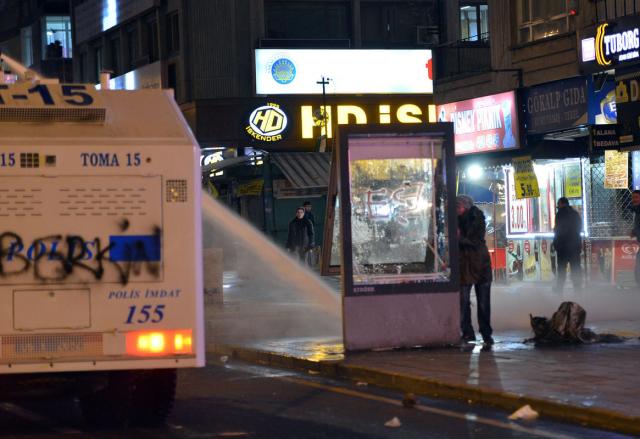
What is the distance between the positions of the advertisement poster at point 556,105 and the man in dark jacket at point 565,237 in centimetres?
186

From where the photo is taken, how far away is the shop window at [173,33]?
47953mm

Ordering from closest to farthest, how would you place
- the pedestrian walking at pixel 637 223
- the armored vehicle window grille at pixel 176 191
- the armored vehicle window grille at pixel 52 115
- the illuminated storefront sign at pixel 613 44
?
the armored vehicle window grille at pixel 176 191 < the armored vehicle window grille at pixel 52 115 < the illuminated storefront sign at pixel 613 44 < the pedestrian walking at pixel 637 223

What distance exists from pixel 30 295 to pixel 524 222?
17.9 metres

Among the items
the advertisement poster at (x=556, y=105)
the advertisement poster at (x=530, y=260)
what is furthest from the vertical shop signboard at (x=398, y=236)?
the advertisement poster at (x=530, y=260)

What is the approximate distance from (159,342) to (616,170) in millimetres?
14315

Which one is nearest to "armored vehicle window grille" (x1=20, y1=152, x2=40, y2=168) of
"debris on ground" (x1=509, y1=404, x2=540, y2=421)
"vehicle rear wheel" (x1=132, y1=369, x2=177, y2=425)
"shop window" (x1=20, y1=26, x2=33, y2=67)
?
"vehicle rear wheel" (x1=132, y1=369, x2=177, y2=425)

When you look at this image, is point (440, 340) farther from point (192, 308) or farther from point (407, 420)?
point (192, 308)

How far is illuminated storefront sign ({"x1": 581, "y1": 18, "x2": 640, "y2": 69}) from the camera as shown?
19500 millimetres

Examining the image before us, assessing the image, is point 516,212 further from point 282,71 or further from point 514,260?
point 282,71

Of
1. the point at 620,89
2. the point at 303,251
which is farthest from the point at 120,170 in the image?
the point at 303,251

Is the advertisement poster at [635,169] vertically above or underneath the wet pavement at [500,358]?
above

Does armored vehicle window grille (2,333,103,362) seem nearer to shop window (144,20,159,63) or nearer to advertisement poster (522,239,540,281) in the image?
advertisement poster (522,239,540,281)

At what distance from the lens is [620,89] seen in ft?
66.0

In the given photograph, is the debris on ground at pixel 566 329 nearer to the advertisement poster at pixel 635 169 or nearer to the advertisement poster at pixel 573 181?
the advertisement poster at pixel 635 169
